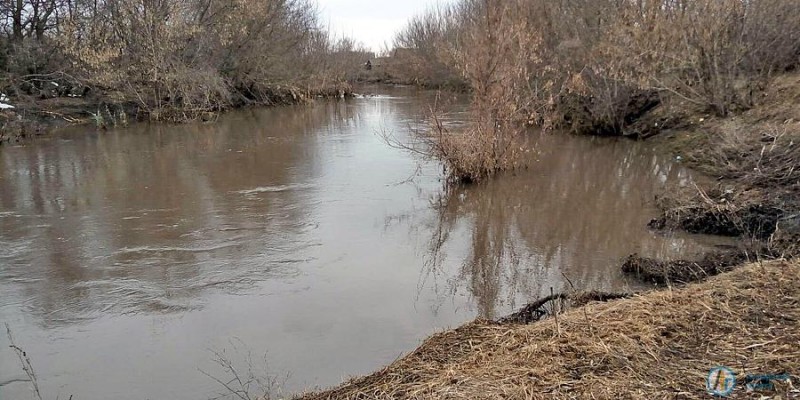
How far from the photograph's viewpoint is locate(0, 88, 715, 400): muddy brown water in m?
5.12

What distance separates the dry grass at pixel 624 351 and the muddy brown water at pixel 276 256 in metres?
1.06

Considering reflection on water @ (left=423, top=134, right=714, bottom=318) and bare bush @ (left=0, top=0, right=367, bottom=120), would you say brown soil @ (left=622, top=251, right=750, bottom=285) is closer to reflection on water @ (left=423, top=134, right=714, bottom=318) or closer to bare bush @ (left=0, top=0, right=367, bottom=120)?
reflection on water @ (left=423, top=134, right=714, bottom=318)

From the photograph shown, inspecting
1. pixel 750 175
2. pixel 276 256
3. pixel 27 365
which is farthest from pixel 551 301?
pixel 750 175

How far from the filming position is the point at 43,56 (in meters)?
22.3

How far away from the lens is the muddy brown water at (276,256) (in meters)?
5.12

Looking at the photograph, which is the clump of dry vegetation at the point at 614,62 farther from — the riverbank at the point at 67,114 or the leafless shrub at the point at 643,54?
the riverbank at the point at 67,114

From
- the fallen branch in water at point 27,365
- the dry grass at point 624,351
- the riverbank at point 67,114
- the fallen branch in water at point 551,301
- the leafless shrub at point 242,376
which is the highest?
the riverbank at point 67,114

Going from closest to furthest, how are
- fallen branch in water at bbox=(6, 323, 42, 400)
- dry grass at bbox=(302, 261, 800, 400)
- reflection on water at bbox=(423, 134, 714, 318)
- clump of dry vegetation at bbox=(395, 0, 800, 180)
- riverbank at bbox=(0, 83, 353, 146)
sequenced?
dry grass at bbox=(302, 261, 800, 400), fallen branch in water at bbox=(6, 323, 42, 400), reflection on water at bbox=(423, 134, 714, 318), clump of dry vegetation at bbox=(395, 0, 800, 180), riverbank at bbox=(0, 83, 353, 146)

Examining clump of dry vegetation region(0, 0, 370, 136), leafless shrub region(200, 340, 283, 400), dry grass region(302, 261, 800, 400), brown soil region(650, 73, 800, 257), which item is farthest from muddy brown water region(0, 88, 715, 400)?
clump of dry vegetation region(0, 0, 370, 136)

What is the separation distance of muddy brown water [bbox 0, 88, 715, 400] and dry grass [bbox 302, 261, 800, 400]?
1056 millimetres

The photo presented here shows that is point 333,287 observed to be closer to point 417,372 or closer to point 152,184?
point 417,372

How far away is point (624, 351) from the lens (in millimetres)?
3609

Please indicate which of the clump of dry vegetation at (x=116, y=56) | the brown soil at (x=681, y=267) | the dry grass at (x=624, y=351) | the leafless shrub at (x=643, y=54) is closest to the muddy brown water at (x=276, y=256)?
the brown soil at (x=681, y=267)

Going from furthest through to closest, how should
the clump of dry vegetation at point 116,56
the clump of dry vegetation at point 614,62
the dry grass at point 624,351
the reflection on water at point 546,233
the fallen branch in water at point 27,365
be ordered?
the clump of dry vegetation at point 116,56 < the clump of dry vegetation at point 614,62 < the reflection on water at point 546,233 < the fallen branch in water at point 27,365 < the dry grass at point 624,351
